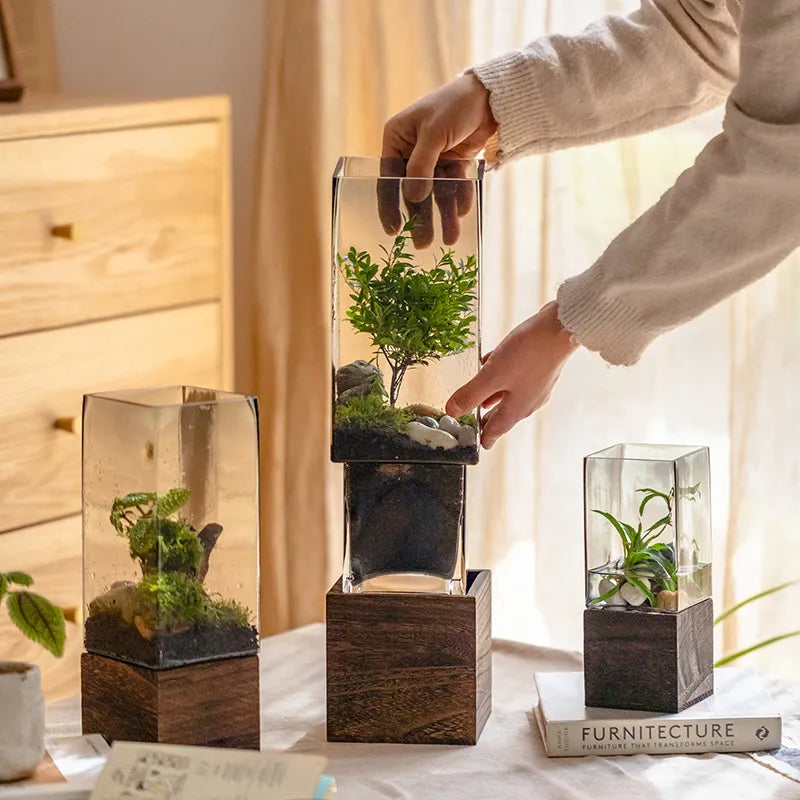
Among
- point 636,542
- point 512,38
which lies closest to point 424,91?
point 512,38

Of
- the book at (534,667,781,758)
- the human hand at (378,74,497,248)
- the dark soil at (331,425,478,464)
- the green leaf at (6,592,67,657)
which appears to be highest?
the human hand at (378,74,497,248)

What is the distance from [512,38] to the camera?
212 centimetres

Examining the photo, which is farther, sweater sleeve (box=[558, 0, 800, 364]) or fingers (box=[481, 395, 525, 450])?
fingers (box=[481, 395, 525, 450])

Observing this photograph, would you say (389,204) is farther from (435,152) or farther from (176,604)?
(176,604)

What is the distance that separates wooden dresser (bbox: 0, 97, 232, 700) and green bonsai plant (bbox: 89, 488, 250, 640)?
2.70 ft

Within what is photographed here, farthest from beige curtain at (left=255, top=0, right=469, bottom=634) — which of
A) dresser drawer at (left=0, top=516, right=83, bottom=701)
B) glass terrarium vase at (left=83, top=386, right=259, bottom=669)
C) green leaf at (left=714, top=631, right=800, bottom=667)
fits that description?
glass terrarium vase at (left=83, top=386, right=259, bottom=669)

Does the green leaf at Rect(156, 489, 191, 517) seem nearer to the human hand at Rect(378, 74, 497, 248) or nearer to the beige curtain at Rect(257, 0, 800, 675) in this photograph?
the human hand at Rect(378, 74, 497, 248)

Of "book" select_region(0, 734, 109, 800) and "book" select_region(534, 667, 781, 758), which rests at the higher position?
"book" select_region(0, 734, 109, 800)

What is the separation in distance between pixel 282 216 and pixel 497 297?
471mm

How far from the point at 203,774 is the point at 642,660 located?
44 centimetres

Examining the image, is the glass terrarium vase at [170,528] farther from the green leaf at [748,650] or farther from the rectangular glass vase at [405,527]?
the green leaf at [748,650]

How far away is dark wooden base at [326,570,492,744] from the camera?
1.18 m

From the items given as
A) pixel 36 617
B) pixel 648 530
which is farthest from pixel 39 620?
pixel 648 530

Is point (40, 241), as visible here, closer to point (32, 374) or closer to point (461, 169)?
point (32, 374)
